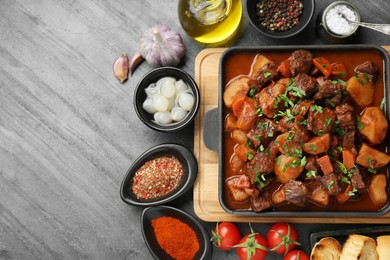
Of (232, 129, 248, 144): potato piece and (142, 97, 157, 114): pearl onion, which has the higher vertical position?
(232, 129, 248, 144): potato piece

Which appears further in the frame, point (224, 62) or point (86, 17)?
point (86, 17)

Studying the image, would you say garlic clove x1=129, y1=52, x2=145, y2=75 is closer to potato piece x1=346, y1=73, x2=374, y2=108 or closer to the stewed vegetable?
the stewed vegetable

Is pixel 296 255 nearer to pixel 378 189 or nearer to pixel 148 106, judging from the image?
pixel 378 189

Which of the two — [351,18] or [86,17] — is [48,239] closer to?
[86,17]

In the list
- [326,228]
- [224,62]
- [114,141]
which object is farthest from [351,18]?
[114,141]

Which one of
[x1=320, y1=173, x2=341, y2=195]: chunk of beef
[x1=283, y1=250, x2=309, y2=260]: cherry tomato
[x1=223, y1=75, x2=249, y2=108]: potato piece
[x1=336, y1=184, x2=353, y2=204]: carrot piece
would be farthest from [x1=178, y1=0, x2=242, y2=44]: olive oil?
[x1=283, y1=250, x2=309, y2=260]: cherry tomato

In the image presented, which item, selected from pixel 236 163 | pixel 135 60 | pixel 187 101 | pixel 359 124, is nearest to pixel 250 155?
pixel 236 163
